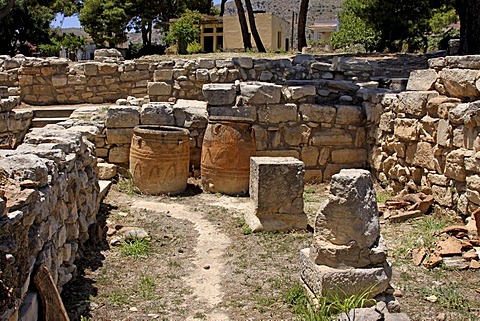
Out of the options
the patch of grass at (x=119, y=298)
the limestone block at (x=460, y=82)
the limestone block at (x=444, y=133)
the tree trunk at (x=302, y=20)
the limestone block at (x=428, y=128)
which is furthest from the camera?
the tree trunk at (x=302, y=20)

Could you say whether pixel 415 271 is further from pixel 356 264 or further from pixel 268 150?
pixel 268 150

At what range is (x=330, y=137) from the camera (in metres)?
9.49

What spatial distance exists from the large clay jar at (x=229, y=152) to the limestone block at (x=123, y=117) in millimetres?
1340

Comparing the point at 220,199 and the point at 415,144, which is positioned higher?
the point at 415,144

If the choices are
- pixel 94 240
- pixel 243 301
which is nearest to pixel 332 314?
pixel 243 301

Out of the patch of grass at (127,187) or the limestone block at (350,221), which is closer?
the limestone block at (350,221)

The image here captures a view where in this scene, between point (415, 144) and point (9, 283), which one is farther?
point (415, 144)

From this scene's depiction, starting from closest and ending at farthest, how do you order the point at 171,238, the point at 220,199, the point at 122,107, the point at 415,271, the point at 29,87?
the point at 415,271
the point at 171,238
the point at 220,199
the point at 122,107
the point at 29,87

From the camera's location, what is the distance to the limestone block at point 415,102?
7.64m

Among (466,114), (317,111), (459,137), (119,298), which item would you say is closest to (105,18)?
(317,111)

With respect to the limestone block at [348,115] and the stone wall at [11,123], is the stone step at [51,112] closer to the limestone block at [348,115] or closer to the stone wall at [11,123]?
the stone wall at [11,123]

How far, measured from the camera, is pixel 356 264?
4570mm

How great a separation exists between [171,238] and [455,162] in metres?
3.64

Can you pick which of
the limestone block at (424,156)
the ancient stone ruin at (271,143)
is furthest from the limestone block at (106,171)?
the limestone block at (424,156)
